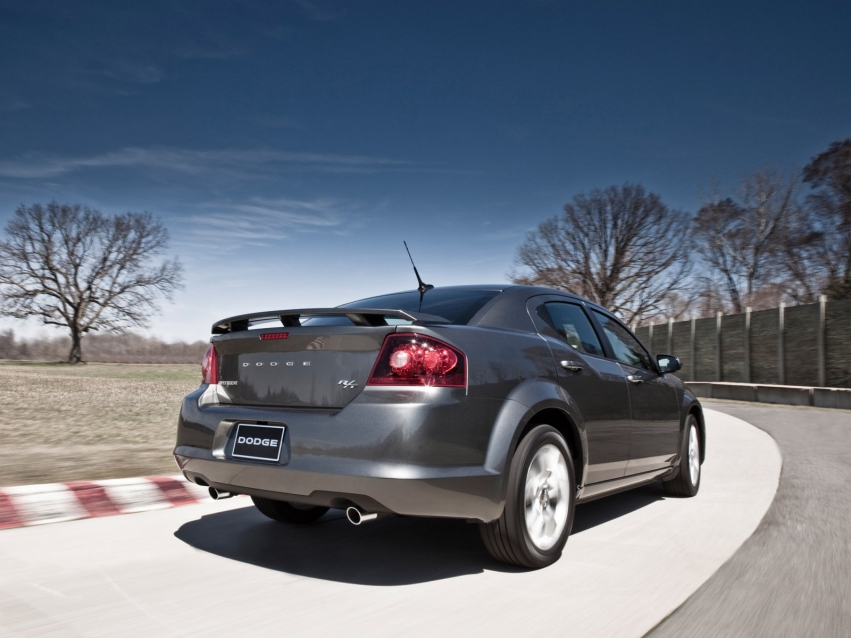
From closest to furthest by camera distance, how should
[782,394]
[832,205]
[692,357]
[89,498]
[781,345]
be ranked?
[89,498] < [782,394] < [781,345] < [692,357] < [832,205]

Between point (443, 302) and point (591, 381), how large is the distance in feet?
3.37

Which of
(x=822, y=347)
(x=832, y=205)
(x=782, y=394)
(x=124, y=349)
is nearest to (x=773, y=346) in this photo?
(x=822, y=347)

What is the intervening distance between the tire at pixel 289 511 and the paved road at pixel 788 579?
246 cm

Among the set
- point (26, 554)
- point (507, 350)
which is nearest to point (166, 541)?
point (26, 554)

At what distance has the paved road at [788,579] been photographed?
3033mm

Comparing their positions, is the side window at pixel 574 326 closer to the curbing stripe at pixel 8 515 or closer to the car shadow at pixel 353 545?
the car shadow at pixel 353 545

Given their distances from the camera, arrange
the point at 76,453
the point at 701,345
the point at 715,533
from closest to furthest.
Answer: the point at 715,533 → the point at 76,453 → the point at 701,345

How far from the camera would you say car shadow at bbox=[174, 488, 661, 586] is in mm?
3779

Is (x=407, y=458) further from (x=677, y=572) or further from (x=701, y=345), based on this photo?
(x=701, y=345)

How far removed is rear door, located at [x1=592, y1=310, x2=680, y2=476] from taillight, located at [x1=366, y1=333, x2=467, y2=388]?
1979mm

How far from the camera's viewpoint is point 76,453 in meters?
7.98

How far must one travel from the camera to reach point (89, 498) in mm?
5102

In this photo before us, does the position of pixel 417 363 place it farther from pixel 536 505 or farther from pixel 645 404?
pixel 645 404

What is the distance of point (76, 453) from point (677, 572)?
21.5ft
